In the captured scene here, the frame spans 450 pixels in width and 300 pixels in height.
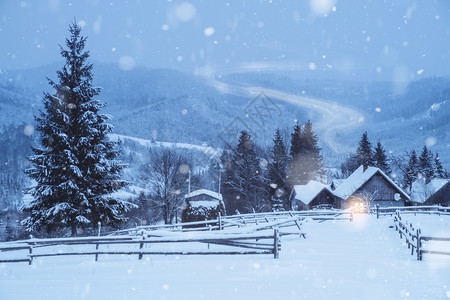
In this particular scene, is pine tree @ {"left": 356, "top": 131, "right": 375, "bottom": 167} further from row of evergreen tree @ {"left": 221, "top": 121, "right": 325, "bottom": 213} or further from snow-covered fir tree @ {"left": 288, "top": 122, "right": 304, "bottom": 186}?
snow-covered fir tree @ {"left": 288, "top": 122, "right": 304, "bottom": 186}

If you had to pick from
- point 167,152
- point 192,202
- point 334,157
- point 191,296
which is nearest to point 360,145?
point 167,152

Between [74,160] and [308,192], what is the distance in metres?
34.7

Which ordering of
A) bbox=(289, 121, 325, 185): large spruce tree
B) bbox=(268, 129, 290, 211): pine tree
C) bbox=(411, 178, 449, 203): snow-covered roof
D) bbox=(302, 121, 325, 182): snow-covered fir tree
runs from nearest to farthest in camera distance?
bbox=(268, 129, 290, 211): pine tree, bbox=(289, 121, 325, 185): large spruce tree, bbox=(411, 178, 449, 203): snow-covered roof, bbox=(302, 121, 325, 182): snow-covered fir tree

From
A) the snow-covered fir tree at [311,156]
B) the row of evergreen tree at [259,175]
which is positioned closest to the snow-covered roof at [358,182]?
the row of evergreen tree at [259,175]

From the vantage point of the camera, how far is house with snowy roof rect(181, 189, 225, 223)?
94.3 ft

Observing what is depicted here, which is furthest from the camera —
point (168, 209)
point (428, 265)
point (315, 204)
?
point (315, 204)

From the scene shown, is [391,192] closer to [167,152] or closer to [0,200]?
[167,152]

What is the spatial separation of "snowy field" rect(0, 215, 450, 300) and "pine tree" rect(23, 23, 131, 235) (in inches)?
242

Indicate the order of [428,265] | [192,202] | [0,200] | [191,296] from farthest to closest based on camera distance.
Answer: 1. [0,200]
2. [192,202]
3. [428,265]
4. [191,296]

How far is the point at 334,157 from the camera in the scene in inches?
7741

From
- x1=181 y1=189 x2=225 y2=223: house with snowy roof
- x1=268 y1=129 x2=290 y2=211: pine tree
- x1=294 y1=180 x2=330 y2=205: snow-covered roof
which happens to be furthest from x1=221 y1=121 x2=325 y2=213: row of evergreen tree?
x1=181 y1=189 x2=225 y2=223: house with snowy roof

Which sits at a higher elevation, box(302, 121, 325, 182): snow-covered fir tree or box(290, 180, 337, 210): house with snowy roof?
box(302, 121, 325, 182): snow-covered fir tree

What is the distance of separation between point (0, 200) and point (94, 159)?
12619 cm

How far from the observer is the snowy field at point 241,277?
8164 mm
